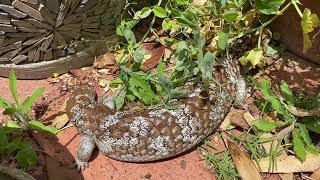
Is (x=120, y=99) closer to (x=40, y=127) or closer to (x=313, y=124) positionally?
(x=40, y=127)

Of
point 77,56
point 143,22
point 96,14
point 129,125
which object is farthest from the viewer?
point 143,22

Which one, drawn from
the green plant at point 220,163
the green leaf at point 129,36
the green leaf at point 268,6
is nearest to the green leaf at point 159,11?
the green leaf at point 129,36

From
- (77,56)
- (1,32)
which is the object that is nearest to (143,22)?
(77,56)

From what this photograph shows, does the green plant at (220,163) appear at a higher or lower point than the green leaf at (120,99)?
lower

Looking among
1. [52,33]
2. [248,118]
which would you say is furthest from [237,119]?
[52,33]

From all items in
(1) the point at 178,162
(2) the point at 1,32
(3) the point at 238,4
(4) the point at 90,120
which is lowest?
(1) the point at 178,162

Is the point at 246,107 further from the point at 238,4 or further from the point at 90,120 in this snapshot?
the point at 90,120

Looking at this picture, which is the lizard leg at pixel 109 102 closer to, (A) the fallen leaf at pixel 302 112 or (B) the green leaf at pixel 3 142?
(B) the green leaf at pixel 3 142
